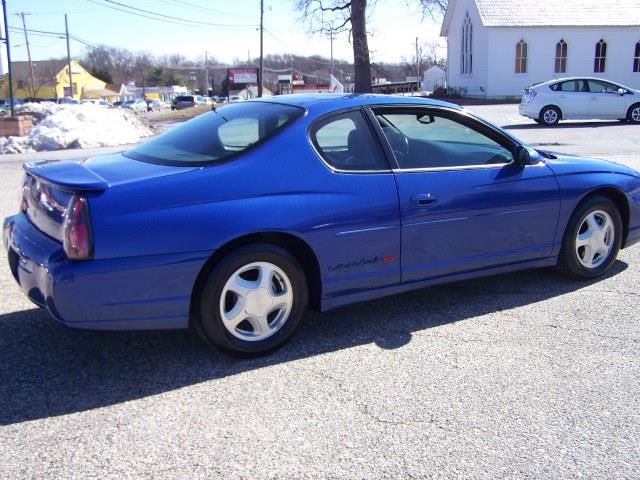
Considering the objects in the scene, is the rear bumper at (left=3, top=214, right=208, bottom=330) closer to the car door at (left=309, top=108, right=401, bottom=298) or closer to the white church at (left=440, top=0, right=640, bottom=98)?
the car door at (left=309, top=108, right=401, bottom=298)

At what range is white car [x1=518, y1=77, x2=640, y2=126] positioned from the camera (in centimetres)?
2059

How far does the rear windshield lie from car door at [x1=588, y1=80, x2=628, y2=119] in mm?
18769

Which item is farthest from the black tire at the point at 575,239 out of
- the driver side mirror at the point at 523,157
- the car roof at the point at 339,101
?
the car roof at the point at 339,101

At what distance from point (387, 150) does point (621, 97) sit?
19206mm

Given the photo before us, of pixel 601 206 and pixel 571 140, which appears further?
pixel 571 140

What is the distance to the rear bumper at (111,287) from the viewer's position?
3.26 meters

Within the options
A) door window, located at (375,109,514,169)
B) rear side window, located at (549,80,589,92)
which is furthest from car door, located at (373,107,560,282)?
rear side window, located at (549,80,589,92)

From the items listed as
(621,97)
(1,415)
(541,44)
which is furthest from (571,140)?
(541,44)

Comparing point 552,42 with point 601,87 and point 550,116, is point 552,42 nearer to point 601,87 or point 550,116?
point 601,87

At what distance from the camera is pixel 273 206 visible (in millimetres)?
3668

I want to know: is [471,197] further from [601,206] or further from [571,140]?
[571,140]

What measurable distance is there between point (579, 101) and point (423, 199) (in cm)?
1859

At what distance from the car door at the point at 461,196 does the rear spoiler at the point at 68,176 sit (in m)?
1.81

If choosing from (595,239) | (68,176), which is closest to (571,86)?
(595,239)
